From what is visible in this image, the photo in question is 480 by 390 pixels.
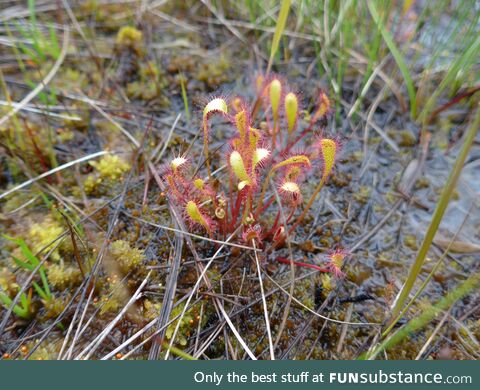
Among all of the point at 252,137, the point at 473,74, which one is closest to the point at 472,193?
the point at 473,74

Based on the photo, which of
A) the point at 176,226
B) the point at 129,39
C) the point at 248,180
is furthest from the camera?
the point at 129,39

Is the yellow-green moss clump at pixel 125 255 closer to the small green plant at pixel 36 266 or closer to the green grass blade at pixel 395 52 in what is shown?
the small green plant at pixel 36 266

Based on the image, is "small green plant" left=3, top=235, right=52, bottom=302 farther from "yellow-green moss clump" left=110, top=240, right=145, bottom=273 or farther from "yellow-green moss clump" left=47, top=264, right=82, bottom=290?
"yellow-green moss clump" left=110, top=240, right=145, bottom=273

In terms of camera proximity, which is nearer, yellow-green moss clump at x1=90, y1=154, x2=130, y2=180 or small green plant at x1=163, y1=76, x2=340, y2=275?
small green plant at x1=163, y1=76, x2=340, y2=275

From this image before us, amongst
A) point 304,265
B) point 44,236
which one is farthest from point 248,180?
point 44,236

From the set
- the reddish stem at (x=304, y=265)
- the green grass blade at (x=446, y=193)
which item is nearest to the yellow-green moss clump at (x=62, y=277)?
the reddish stem at (x=304, y=265)

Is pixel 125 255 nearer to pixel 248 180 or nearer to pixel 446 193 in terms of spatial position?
pixel 248 180

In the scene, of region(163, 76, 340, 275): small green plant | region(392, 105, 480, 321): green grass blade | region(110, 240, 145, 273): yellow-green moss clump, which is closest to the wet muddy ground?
region(110, 240, 145, 273): yellow-green moss clump

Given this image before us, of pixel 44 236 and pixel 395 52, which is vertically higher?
pixel 395 52
